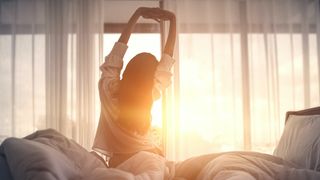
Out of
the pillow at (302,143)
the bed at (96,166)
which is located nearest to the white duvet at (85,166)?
the bed at (96,166)

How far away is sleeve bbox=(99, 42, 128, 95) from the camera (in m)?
1.45

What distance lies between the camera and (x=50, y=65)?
11.0 ft

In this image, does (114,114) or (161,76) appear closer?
(114,114)

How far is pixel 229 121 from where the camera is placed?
3.40 metres

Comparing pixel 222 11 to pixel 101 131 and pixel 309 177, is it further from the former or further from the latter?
pixel 309 177

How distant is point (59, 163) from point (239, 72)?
2800 millimetres

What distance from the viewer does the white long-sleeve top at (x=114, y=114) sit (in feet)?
4.67

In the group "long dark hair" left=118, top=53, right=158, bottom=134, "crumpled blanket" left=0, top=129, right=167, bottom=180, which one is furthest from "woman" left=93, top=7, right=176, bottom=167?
"crumpled blanket" left=0, top=129, right=167, bottom=180

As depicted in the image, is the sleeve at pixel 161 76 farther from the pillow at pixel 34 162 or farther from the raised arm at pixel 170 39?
the pillow at pixel 34 162

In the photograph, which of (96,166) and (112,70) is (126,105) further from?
(96,166)

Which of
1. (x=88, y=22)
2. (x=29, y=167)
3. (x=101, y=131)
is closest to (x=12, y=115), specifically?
(x=88, y=22)

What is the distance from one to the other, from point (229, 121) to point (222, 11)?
1.13 metres

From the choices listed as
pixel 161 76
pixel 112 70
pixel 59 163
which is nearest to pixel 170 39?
pixel 161 76

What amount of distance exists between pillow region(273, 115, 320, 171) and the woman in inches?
26.2
